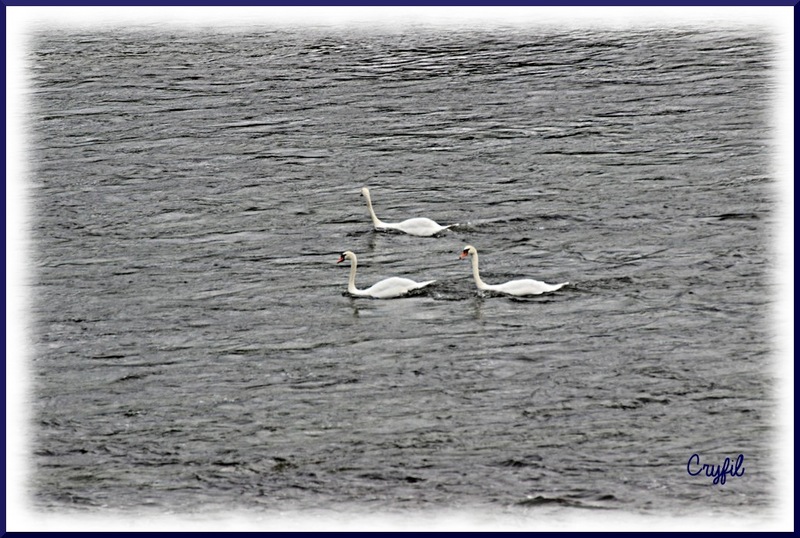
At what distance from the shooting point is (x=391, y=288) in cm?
2331

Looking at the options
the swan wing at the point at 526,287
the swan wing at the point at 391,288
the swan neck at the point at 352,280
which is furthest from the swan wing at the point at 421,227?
the swan wing at the point at 526,287

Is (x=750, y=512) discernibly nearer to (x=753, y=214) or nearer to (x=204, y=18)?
(x=753, y=214)

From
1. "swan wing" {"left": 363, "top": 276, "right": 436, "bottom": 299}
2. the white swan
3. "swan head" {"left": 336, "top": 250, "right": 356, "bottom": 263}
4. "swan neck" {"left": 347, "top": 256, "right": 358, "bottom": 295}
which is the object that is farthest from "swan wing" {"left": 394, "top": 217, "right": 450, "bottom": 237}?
"swan wing" {"left": 363, "top": 276, "right": 436, "bottom": 299}

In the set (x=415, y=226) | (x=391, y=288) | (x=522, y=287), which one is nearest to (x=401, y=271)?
(x=391, y=288)

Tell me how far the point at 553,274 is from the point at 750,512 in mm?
7908

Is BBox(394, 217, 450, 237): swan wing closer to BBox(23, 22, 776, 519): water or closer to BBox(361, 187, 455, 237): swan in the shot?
BBox(361, 187, 455, 237): swan

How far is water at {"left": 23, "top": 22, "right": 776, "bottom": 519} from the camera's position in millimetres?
17703

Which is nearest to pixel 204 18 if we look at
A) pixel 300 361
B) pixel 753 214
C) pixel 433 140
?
pixel 433 140
